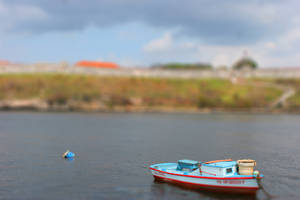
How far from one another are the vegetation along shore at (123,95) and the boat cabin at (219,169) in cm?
11749

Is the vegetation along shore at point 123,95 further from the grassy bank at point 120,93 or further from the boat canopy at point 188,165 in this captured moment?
the boat canopy at point 188,165

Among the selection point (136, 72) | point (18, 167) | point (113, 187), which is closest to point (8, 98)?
point (136, 72)

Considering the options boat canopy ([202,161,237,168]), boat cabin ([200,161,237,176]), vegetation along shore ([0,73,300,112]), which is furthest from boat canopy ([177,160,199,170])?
vegetation along shore ([0,73,300,112])

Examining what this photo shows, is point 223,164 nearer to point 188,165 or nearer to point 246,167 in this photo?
point 246,167

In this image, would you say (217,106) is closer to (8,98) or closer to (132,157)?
(8,98)

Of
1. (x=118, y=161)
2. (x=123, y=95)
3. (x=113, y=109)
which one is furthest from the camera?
(x=123, y=95)

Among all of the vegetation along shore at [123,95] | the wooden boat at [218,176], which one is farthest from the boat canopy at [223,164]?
the vegetation along shore at [123,95]

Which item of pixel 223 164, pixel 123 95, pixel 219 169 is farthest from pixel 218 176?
pixel 123 95

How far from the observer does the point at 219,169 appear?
81.1 ft

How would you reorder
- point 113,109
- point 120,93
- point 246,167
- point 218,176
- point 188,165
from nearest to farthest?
point 246,167 < point 218,176 < point 188,165 < point 113,109 < point 120,93

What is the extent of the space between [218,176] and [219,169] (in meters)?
0.54

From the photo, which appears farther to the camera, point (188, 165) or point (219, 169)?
point (188, 165)

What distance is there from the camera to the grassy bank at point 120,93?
5620 inches

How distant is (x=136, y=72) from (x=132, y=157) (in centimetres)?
14786
